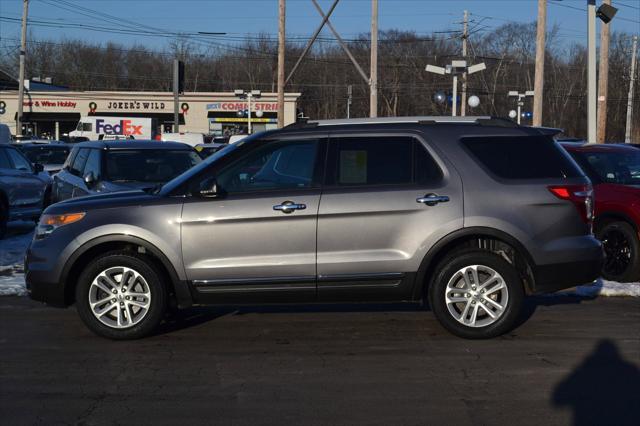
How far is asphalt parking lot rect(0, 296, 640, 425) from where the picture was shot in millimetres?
5270

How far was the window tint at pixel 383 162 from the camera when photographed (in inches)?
279

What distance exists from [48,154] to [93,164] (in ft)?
44.5

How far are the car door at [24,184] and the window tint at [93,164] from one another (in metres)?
2.57

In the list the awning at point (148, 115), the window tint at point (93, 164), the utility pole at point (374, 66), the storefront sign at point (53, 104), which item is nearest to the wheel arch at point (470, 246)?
the window tint at point (93, 164)

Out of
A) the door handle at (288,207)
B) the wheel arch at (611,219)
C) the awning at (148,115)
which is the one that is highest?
the awning at (148,115)

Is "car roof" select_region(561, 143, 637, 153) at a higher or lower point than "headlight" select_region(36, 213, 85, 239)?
higher

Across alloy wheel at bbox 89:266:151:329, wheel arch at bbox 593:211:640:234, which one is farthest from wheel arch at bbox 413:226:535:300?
wheel arch at bbox 593:211:640:234

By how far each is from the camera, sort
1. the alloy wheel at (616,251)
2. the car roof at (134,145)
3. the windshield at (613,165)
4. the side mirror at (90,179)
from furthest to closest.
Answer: the car roof at (134,145)
the side mirror at (90,179)
the windshield at (613,165)
the alloy wheel at (616,251)

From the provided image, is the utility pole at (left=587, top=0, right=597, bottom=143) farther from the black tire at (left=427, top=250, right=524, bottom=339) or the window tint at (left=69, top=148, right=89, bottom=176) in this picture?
the black tire at (left=427, top=250, right=524, bottom=339)

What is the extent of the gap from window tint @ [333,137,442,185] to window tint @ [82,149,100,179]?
19.3 feet

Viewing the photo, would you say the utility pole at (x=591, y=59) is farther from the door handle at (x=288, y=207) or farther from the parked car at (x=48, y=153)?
the parked car at (x=48, y=153)

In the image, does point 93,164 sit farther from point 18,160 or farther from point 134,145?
point 18,160

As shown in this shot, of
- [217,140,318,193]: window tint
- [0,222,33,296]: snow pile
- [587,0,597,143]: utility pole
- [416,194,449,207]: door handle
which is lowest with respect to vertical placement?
[0,222,33,296]: snow pile

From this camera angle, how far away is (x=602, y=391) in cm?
570
